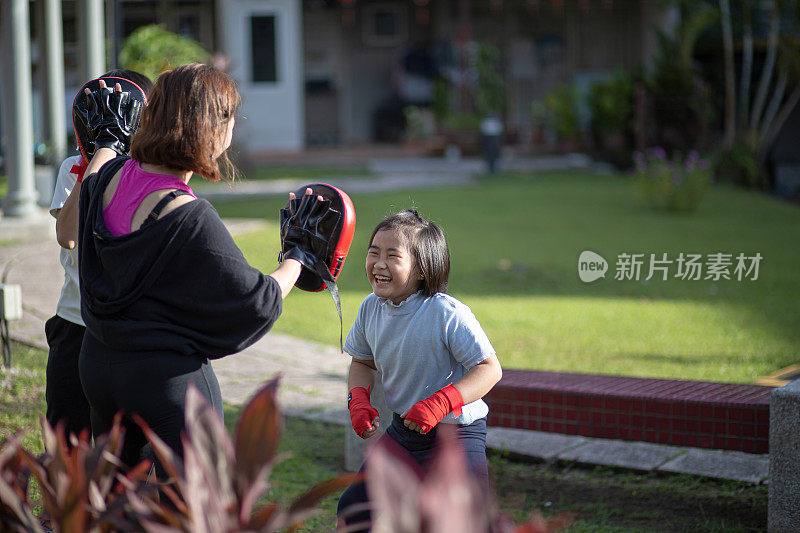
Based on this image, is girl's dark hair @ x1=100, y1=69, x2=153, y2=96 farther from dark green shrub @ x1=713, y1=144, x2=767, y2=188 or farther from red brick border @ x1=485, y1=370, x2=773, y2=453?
dark green shrub @ x1=713, y1=144, x2=767, y2=188

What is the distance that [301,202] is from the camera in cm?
272

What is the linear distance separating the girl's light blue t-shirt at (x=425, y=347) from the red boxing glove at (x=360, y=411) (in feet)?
0.27

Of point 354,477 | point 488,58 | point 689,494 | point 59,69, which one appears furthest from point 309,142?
point 354,477

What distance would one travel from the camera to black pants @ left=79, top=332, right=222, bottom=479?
2.33 metres

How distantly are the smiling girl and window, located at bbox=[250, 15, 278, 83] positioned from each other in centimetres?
2046

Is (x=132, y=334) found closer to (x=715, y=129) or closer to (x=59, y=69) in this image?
(x=59, y=69)

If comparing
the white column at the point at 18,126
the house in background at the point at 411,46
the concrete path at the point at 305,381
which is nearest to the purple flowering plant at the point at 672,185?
the concrete path at the point at 305,381

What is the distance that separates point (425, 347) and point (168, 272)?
2.83 feet

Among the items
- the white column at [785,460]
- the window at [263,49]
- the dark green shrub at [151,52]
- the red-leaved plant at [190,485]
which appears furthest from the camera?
the window at [263,49]

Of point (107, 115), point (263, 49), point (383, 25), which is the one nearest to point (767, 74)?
point (383, 25)

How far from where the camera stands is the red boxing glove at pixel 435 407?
259 cm

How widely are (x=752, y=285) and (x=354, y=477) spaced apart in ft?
27.2

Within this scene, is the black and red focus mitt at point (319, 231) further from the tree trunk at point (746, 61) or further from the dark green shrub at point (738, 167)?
the tree trunk at point (746, 61)

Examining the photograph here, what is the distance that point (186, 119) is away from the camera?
232 centimetres
